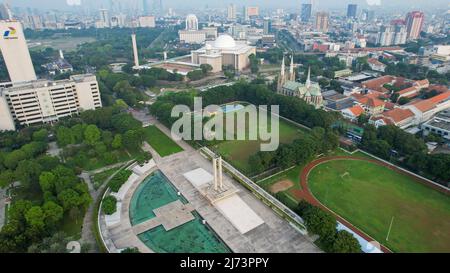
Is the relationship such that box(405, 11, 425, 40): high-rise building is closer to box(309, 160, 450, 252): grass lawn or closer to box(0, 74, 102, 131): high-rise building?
box(309, 160, 450, 252): grass lawn

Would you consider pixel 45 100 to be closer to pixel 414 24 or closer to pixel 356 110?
pixel 356 110

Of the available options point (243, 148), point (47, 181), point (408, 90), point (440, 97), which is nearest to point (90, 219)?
point (47, 181)

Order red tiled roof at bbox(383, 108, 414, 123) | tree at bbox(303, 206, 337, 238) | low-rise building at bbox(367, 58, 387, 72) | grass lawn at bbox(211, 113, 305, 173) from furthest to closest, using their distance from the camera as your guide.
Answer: low-rise building at bbox(367, 58, 387, 72) → red tiled roof at bbox(383, 108, 414, 123) → grass lawn at bbox(211, 113, 305, 173) → tree at bbox(303, 206, 337, 238)

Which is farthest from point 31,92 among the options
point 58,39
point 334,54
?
point 58,39

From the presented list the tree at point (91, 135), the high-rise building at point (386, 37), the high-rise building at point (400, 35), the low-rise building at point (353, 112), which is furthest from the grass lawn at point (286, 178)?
the high-rise building at point (400, 35)

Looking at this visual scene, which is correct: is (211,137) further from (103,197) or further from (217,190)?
(103,197)

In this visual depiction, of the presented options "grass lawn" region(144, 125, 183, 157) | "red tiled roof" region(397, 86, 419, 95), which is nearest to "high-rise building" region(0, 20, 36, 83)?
"grass lawn" region(144, 125, 183, 157)
